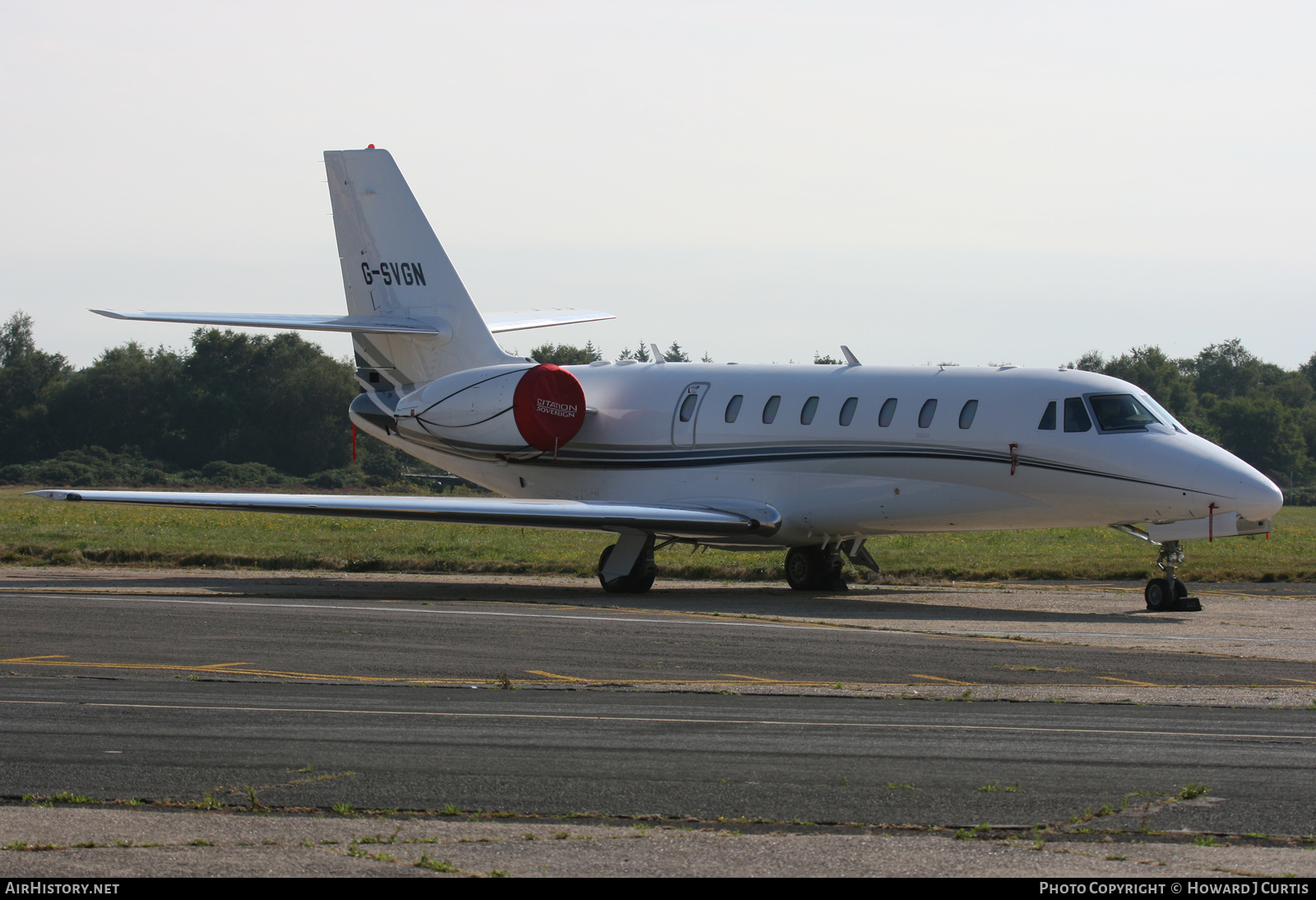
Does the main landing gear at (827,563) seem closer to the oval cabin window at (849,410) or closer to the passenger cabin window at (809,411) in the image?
the passenger cabin window at (809,411)

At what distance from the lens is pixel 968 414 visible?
2109cm

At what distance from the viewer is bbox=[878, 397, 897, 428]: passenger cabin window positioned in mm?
21922

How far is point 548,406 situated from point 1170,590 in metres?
10.9

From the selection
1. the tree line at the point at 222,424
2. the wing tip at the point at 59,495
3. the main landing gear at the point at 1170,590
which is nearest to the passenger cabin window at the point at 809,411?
the main landing gear at the point at 1170,590

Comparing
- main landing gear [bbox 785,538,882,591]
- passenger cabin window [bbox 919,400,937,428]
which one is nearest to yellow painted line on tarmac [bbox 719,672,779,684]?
passenger cabin window [bbox 919,400,937,428]

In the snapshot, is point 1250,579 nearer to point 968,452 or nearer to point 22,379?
point 968,452

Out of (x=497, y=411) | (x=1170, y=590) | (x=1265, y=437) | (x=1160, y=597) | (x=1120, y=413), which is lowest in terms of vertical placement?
(x=1160, y=597)

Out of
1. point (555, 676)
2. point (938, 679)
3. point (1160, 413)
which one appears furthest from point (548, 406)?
point (938, 679)

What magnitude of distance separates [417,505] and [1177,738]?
46.1 feet

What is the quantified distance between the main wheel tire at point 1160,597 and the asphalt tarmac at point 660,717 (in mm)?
1126

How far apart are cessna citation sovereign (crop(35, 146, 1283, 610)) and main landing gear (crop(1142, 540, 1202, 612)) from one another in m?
0.03

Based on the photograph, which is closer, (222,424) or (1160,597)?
(1160,597)

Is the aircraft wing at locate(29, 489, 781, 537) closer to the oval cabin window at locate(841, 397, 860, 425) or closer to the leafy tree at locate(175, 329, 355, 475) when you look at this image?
the oval cabin window at locate(841, 397, 860, 425)

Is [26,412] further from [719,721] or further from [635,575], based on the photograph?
[719,721]
